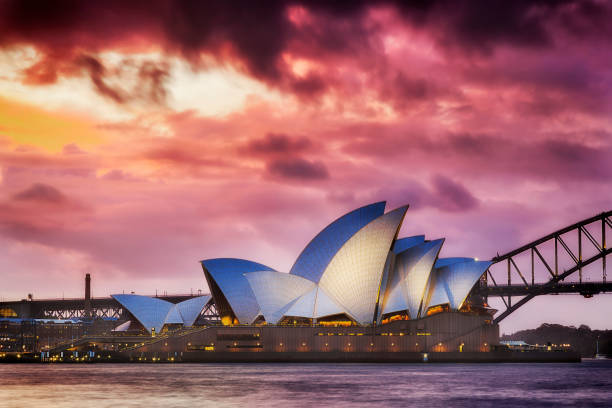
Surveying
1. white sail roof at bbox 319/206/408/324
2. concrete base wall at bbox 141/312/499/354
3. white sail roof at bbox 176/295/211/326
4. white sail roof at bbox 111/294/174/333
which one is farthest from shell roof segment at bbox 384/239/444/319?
white sail roof at bbox 111/294/174/333

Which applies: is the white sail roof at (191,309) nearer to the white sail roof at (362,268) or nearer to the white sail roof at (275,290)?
the white sail roof at (275,290)

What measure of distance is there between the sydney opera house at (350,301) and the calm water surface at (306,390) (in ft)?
100.0

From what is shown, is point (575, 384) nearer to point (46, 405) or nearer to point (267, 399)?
point (267, 399)

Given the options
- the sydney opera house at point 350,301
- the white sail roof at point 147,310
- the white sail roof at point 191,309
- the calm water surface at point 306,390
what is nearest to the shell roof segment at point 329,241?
the sydney opera house at point 350,301

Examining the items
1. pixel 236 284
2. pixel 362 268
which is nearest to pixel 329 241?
pixel 362 268

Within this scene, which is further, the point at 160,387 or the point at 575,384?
the point at 575,384

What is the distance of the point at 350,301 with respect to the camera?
5325 inches

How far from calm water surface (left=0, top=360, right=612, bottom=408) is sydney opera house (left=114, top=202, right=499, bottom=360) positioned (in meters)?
30.5

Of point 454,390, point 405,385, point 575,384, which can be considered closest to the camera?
point 454,390

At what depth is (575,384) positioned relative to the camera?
87.1 metres

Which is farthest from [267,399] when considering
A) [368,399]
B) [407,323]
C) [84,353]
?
[84,353]

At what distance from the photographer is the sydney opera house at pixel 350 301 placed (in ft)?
434

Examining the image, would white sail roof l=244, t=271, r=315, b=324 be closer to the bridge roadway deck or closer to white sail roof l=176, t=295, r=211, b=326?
white sail roof l=176, t=295, r=211, b=326

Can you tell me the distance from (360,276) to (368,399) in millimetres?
63901
